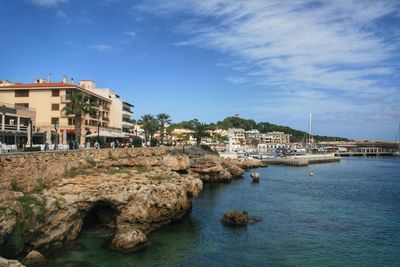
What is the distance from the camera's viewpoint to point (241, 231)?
1243 inches

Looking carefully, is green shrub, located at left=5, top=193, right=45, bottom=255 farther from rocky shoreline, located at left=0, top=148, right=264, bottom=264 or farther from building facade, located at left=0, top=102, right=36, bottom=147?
building facade, located at left=0, top=102, right=36, bottom=147

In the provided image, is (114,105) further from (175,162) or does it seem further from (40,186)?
(40,186)

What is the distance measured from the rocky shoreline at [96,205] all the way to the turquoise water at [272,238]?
3.90 feet

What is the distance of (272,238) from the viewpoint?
29469mm

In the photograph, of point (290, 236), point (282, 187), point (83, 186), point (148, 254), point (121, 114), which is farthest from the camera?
point (121, 114)

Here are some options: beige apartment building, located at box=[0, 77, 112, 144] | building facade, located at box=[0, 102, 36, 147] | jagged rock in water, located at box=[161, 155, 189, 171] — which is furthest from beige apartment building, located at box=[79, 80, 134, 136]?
jagged rock in water, located at box=[161, 155, 189, 171]

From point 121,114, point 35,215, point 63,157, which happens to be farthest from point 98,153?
point 121,114

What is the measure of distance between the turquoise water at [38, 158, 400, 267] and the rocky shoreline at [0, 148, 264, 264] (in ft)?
3.90

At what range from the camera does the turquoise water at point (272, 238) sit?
24172 mm

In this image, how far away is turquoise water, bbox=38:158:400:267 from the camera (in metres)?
24.2

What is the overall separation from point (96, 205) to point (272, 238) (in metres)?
14.0

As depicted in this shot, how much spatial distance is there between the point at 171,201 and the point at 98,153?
11563 mm

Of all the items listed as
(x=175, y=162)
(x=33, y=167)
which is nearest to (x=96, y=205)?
(x=33, y=167)

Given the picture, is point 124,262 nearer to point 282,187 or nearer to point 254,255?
point 254,255
